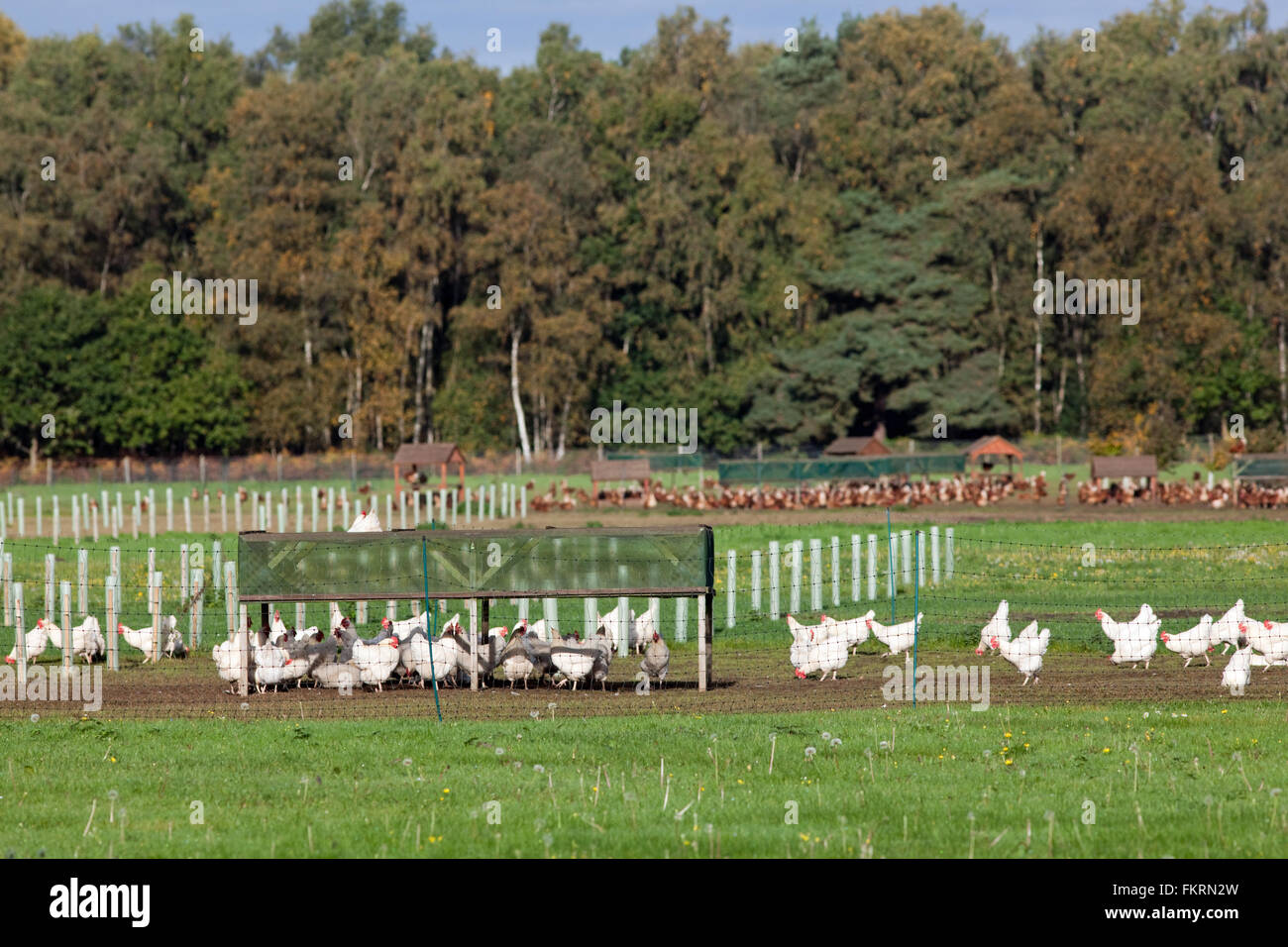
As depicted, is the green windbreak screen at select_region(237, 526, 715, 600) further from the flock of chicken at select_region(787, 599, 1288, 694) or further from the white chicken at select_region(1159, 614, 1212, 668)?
the white chicken at select_region(1159, 614, 1212, 668)

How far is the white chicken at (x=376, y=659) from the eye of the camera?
1841 cm

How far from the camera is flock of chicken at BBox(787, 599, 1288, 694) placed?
17.9m

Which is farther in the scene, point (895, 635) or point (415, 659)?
point (895, 635)

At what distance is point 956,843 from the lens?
1002 centimetres

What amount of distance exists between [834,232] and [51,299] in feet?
139

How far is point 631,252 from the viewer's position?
3425 inches

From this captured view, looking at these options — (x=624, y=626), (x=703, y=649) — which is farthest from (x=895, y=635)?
(x=624, y=626)

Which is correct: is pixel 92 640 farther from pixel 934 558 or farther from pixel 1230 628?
pixel 1230 628

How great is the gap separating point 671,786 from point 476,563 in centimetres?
635

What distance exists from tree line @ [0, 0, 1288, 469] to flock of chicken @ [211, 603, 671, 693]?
59.2 meters

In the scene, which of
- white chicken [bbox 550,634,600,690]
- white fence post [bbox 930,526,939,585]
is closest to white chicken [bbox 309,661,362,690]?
white chicken [bbox 550,634,600,690]

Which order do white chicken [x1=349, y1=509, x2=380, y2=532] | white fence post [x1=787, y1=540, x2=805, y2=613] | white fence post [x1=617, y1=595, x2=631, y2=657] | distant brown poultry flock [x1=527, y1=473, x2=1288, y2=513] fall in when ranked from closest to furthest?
white fence post [x1=617, y1=595, x2=631, y2=657], white chicken [x1=349, y1=509, x2=380, y2=532], white fence post [x1=787, y1=540, x2=805, y2=613], distant brown poultry flock [x1=527, y1=473, x2=1288, y2=513]

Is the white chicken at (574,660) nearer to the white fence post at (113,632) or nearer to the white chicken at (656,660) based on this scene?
the white chicken at (656,660)

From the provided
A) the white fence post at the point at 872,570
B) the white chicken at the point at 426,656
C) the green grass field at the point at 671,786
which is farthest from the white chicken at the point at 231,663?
the white fence post at the point at 872,570
